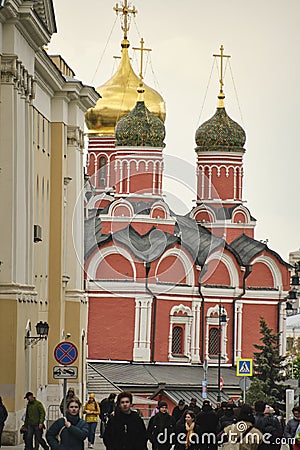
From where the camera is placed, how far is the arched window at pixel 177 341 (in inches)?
2557

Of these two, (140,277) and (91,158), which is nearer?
(140,277)

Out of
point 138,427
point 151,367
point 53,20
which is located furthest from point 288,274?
point 138,427

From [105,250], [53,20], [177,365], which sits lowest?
[177,365]

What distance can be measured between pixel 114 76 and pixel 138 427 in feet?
191

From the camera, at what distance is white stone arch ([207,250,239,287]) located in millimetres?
67375

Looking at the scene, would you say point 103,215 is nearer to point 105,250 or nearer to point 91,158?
point 105,250

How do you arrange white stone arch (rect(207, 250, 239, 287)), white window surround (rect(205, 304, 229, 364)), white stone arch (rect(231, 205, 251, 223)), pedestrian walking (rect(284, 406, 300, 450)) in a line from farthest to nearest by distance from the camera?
white stone arch (rect(231, 205, 251, 223)), white stone arch (rect(207, 250, 239, 287)), white window surround (rect(205, 304, 229, 364)), pedestrian walking (rect(284, 406, 300, 450))

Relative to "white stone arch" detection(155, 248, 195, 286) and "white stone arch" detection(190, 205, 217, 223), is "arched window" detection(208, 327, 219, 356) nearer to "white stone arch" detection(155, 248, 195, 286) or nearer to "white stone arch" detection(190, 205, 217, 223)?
"white stone arch" detection(155, 248, 195, 286)

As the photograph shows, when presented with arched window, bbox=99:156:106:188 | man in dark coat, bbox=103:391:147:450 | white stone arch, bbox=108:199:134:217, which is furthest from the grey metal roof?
man in dark coat, bbox=103:391:147:450

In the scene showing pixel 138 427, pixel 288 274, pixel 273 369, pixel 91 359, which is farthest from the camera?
pixel 288 274

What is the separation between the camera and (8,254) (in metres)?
27.8

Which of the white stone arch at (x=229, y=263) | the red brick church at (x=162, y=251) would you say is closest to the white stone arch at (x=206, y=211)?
the red brick church at (x=162, y=251)

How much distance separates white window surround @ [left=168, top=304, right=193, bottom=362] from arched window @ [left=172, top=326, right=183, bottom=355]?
0.54 feet

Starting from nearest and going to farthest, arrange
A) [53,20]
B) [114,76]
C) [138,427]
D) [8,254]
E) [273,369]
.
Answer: [138,427]
[8,254]
[53,20]
[273,369]
[114,76]
